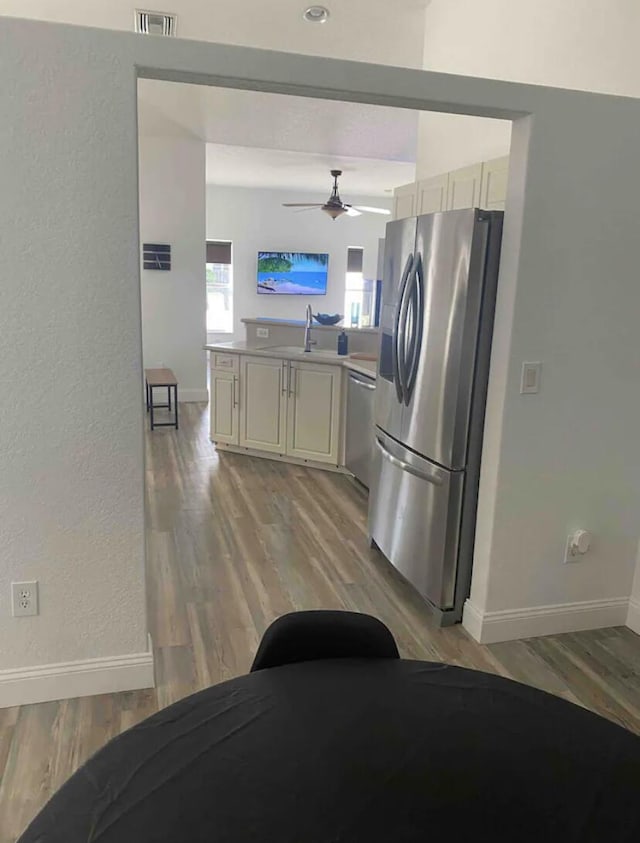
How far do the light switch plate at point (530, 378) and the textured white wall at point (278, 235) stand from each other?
903 centimetres

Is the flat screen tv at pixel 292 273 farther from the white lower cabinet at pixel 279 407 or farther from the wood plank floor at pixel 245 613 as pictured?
the wood plank floor at pixel 245 613

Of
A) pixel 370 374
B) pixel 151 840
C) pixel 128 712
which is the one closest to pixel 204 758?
pixel 151 840

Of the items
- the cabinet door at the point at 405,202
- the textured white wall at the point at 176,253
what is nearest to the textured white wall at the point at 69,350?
the cabinet door at the point at 405,202

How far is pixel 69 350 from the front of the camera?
6.84 feet

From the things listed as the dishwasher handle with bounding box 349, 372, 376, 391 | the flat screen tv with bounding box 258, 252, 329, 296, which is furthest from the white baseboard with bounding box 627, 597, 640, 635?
the flat screen tv with bounding box 258, 252, 329, 296

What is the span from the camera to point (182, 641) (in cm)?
271

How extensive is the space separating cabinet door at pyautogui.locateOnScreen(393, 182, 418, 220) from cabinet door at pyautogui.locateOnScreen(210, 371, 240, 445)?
195cm

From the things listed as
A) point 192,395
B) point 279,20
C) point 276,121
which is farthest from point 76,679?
point 192,395

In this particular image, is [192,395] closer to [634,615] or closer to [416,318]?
[416,318]

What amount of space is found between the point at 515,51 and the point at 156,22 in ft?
6.93

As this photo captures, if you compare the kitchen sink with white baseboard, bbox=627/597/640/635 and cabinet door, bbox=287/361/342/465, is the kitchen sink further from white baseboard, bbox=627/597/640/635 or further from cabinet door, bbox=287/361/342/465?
white baseboard, bbox=627/597/640/635

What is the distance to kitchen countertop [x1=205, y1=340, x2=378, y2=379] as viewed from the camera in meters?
4.71

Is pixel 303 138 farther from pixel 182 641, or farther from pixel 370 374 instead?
pixel 182 641

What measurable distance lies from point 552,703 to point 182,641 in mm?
1788
